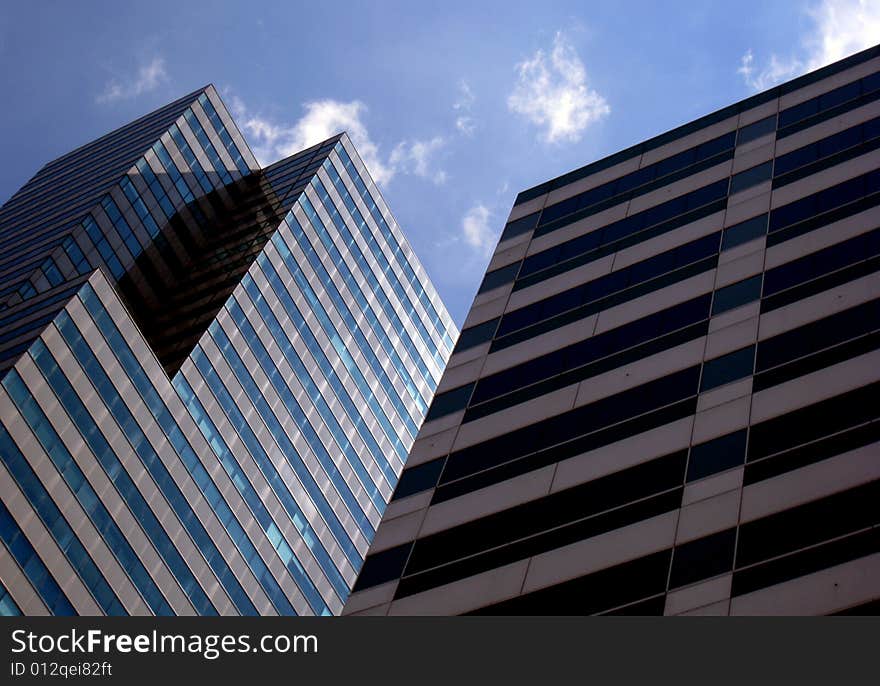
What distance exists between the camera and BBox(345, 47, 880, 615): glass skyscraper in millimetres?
25219

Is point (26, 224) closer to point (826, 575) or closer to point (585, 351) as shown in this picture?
point (585, 351)

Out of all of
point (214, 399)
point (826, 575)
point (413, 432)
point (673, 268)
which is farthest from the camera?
point (413, 432)

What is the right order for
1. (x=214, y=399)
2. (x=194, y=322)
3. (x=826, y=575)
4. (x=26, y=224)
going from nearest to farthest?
1. (x=826, y=575)
2. (x=214, y=399)
3. (x=194, y=322)
4. (x=26, y=224)

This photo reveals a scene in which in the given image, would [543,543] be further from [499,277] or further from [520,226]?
[520,226]

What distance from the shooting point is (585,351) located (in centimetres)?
3700

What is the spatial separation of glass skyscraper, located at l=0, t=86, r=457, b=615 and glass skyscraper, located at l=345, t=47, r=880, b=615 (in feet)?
100

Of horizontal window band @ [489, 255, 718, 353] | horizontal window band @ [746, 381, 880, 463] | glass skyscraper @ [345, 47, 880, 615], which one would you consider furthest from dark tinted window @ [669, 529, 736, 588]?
horizontal window band @ [489, 255, 718, 353]

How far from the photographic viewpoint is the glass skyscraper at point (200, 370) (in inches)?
2436

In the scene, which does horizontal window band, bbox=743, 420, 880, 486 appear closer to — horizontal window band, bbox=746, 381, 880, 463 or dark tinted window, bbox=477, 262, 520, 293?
horizontal window band, bbox=746, 381, 880, 463

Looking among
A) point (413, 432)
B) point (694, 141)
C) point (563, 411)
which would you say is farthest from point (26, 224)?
point (563, 411)

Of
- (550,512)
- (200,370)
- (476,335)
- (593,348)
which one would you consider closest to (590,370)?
(593,348)

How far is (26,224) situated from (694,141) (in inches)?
2936

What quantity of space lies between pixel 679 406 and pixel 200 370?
186 feet
